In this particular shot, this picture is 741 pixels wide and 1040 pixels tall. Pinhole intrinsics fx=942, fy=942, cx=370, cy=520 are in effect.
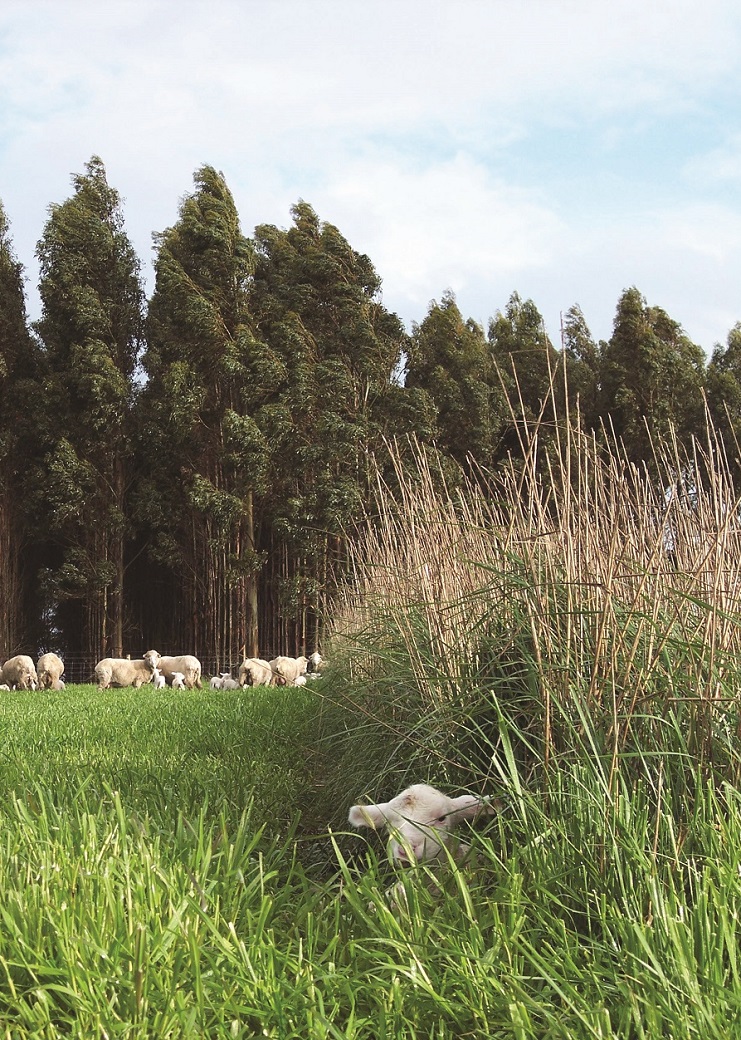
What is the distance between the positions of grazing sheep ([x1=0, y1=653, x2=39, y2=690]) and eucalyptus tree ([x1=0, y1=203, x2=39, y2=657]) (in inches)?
131

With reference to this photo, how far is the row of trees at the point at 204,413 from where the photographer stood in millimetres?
13430

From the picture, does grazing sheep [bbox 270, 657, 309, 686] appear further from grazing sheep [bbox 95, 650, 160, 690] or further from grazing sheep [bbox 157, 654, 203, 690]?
grazing sheep [bbox 95, 650, 160, 690]

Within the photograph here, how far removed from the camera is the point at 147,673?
10.7 m

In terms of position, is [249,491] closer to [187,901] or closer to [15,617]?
[15,617]

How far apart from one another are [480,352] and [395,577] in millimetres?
12740

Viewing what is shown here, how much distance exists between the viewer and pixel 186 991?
1383 mm

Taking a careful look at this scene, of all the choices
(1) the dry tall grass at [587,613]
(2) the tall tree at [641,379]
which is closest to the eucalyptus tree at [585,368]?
(2) the tall tree at [641,379]

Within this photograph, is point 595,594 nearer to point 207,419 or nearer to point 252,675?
point 252,675

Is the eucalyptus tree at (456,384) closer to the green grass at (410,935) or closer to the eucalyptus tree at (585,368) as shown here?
the eucalyptus tree at (585,368)

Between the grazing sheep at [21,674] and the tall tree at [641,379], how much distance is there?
9.64 meters

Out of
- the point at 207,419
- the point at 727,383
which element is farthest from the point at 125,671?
the point at 727,383

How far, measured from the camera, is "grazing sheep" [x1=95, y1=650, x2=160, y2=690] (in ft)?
33.6

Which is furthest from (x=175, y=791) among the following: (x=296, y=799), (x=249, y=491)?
(x=249, y=491)

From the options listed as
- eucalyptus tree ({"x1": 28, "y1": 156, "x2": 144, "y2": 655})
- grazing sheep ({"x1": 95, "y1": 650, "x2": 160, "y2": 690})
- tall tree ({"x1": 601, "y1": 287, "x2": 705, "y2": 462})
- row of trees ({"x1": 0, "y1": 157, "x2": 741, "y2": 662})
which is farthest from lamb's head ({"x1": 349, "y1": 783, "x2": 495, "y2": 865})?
tall tree ({"x1": 601, "y1": 287, "x2": 705, "y2": 462})
